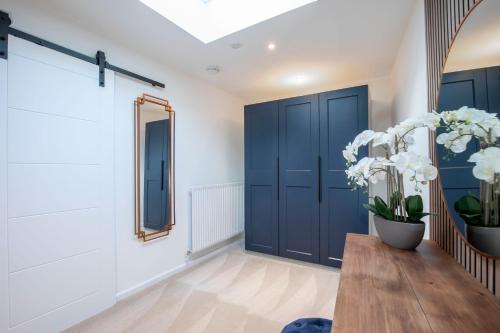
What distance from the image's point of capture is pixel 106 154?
77.0 inches

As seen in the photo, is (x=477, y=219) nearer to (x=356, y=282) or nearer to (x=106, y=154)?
(x=356, y=282)

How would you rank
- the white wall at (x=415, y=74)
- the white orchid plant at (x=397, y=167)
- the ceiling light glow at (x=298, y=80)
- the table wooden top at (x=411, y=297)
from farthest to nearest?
the ceiling light glow at (x=298, y=80)
the white wall at (x=415, y=74)
the white orchid plant at (x=397, y=167)
the table wooden top at (x=411, y=297)

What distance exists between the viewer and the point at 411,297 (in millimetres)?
689

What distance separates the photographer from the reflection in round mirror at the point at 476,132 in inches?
26.3

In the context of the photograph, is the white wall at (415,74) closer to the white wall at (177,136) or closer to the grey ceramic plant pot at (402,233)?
the grey ceramic plant pot at (402,233)

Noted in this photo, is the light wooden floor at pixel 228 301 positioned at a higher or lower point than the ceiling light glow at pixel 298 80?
lower

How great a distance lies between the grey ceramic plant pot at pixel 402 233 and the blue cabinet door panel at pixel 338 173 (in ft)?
4.72

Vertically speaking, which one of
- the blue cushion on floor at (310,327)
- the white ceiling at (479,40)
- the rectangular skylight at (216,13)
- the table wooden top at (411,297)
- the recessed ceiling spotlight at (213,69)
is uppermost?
the rectangular skylight at (216,13)

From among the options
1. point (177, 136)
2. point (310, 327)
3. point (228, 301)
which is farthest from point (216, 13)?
point (228, 301)

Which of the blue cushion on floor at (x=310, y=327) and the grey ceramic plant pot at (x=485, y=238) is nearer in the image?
the grey ceramic plant pot at (x=485, y=238)

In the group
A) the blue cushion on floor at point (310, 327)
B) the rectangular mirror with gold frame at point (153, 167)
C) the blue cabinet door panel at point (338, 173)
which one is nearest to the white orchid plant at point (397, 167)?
the blue cushion on floor at point (310, 327)

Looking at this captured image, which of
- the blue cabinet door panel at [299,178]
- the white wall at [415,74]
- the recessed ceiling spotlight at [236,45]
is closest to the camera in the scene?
the white wall at [415,74]

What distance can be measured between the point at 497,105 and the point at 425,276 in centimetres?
62

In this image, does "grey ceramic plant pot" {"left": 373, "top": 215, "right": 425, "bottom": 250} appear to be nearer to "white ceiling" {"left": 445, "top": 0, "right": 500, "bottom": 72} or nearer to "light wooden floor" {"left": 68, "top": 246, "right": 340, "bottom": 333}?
"white ceiling" {"left": 445, "top": 0, "right": 500, "bottom": 72}
